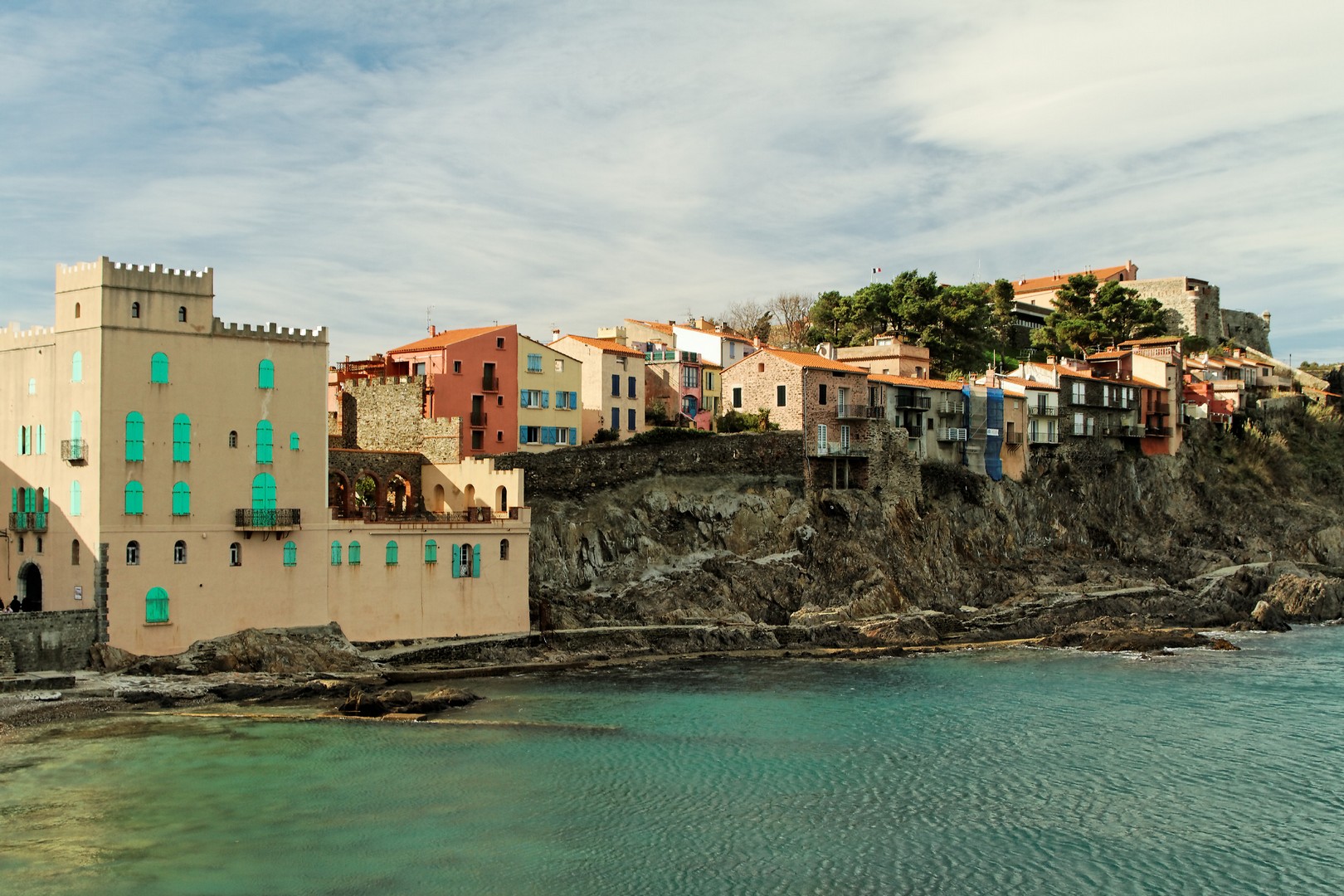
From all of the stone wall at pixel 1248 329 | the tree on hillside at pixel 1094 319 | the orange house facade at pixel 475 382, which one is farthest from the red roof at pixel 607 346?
the stone wall at pixel 1248 329

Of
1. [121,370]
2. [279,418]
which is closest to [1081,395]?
[279,418]

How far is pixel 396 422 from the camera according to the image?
50.7m

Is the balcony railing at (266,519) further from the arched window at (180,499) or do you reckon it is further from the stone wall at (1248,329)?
the stone wall at (1248,329)

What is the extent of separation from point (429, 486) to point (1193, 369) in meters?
54.3

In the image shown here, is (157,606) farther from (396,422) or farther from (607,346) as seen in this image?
(607,346)

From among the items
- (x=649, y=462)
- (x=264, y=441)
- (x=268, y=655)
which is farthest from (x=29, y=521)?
(x=649, y=462)

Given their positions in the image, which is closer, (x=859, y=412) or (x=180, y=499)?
(x=180, y=499)

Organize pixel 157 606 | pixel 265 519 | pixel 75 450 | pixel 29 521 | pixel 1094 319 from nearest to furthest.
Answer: pixel 75 450 → pixel 157 606 → pixel 29 521 → pixel 265 519 → pixel 1094 319

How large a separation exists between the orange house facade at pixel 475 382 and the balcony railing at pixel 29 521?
16.3 meters

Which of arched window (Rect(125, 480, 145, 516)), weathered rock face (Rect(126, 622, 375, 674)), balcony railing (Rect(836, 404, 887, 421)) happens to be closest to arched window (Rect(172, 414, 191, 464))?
arched window (Rect(125, 480, 145, 516))

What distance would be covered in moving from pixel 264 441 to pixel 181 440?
2.47 meters

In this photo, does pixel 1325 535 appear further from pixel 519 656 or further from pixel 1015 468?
pixel 519 656

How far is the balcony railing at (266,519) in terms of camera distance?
37938mm

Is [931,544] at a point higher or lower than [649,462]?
lower
